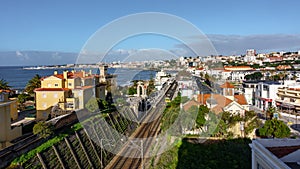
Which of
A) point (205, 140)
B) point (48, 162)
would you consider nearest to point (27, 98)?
point (48, 162)

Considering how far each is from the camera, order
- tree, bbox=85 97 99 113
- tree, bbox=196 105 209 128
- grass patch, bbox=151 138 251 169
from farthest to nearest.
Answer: tree, bbox=85 97 99 113, tree, bbox=196 105 209 128, grass patch, bbox=151 138 251 169

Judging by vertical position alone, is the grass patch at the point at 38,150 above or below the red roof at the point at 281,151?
below

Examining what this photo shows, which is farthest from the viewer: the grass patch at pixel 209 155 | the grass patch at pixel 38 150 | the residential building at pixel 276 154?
the grass patch at pixel 209 155

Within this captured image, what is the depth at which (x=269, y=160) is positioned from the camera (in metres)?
3.20

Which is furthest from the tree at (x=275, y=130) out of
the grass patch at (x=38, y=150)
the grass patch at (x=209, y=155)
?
the grass patch at (x=38, y=150)

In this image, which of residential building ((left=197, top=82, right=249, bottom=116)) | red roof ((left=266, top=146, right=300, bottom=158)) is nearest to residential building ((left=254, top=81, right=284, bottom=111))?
residential building ((left=197, top=82, right=249, bottom=116))

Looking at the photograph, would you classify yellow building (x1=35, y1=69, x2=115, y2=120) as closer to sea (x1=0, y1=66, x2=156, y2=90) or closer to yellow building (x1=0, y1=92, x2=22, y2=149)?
yellow building (x1=0, y1=92, x2=22, y2=149)

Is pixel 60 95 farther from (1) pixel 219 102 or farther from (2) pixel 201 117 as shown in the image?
(1) pixel 219 102

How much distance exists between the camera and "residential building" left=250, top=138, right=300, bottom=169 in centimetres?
303

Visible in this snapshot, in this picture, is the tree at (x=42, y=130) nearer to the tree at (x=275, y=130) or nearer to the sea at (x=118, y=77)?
the tree at (x=275, y=130)

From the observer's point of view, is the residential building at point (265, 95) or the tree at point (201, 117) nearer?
the tree at point (201, 117)

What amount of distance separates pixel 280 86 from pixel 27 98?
14.3m

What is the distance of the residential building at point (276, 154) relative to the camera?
303 centimetres

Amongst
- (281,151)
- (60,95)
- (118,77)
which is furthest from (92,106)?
(118,77)
